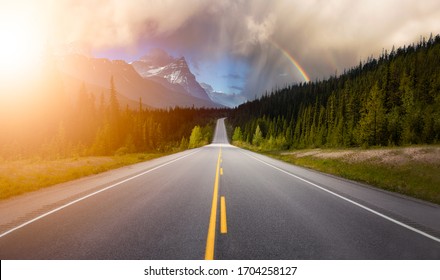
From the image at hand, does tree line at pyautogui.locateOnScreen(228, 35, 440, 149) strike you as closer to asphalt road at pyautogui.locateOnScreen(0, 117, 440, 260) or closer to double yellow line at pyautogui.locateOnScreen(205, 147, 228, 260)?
asphalt road at pyautogui.locateOnScreen(0, 117, 440, 260)

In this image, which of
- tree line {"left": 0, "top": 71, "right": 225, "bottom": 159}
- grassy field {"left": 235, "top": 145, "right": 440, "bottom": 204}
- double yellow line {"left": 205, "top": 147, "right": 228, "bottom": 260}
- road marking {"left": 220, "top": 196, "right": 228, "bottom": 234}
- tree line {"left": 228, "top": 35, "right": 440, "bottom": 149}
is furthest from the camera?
tree line {"left": 0, "top": 71, "right": 225, "bottom": 159}

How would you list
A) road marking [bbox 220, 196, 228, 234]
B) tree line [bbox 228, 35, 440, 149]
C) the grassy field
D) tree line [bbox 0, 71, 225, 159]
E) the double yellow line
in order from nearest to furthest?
1. the double yellow line
2. road marking [bbox 220, 196, 228, 234]
3. the grassy field
4. tree line [bbox 228, 35, 440, 149]
5. tree line [bbox 0, 71, 225, 159]

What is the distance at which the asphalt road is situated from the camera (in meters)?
4.43

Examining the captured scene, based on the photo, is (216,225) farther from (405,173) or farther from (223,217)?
(405,173)

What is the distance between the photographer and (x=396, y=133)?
4997 centimetres

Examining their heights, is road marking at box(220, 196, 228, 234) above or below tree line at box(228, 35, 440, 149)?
below

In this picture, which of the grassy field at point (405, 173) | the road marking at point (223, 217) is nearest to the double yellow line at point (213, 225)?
the road marking at point (223, 217)

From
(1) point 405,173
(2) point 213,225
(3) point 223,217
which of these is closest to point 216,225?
(2) point 213,225

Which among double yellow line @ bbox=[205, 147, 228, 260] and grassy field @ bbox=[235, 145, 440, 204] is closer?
double yellow line @ bbox=[205, 147, 228, 260]

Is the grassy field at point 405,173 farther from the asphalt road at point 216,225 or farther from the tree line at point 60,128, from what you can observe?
the tree line at point 60,128

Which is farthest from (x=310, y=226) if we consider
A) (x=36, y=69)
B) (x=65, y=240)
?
(x=36, y=69)

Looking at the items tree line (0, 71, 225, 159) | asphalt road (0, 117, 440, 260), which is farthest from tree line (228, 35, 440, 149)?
asphalt road (0, 117, 440, 260)

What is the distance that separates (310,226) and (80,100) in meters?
87.3
